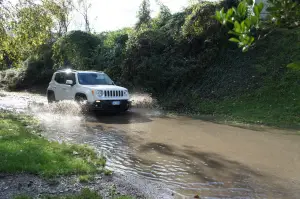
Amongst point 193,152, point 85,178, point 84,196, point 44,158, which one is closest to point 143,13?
point 193,152

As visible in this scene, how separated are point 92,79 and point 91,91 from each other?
1471 mm

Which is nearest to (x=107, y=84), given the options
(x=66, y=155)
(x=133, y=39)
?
(x=133, y=39)

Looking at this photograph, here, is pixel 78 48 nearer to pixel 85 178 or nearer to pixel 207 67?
pixel 207 67

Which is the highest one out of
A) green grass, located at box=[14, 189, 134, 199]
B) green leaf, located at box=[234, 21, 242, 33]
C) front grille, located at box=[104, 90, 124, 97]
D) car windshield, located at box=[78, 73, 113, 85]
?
green leaf, located at box=[234, 21, 242, 33]

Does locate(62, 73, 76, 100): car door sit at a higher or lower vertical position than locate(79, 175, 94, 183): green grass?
higher

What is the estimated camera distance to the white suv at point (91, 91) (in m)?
12.6

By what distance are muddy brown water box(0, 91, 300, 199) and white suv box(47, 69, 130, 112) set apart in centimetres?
68

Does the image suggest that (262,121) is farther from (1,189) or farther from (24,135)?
(1,189)

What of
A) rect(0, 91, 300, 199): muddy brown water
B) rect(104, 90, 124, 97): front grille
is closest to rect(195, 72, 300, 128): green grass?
rect(0, 91, 300, 199): muddy brown water

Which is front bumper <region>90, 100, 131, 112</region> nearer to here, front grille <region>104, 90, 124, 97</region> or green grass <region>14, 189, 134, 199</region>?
front grille <region>104, 90, 124, 97</region>

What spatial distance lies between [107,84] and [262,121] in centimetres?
682

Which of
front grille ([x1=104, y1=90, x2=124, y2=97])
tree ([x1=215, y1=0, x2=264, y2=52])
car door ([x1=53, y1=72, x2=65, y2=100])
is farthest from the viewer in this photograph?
car door ([x1=53, y1=72, x2=65, y2=100])

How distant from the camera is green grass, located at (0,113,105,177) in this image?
221 inches

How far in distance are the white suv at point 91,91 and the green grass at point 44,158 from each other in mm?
5039
